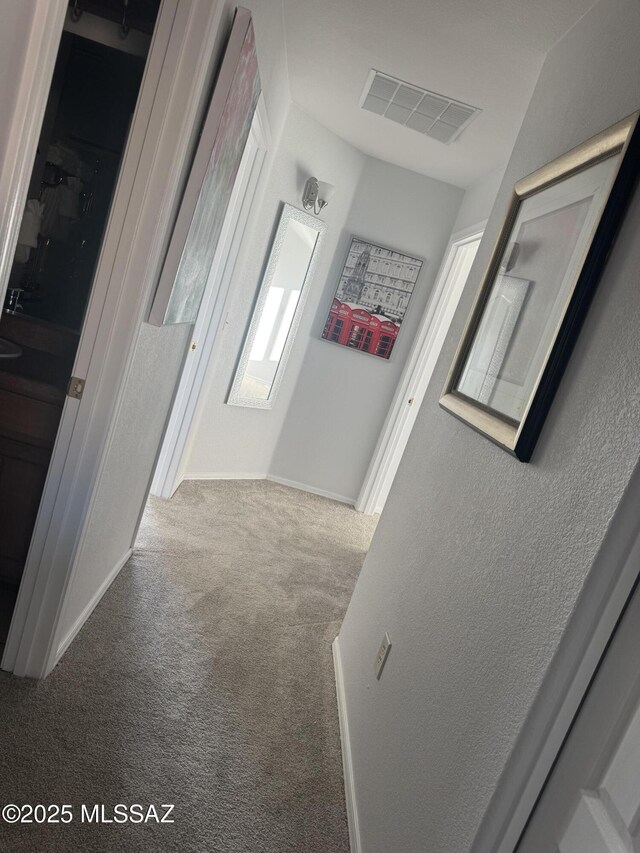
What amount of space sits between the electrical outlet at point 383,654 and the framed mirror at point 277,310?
2434mm

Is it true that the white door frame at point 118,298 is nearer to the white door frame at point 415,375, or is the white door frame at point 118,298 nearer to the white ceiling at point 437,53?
the white ceiling at point 437,53

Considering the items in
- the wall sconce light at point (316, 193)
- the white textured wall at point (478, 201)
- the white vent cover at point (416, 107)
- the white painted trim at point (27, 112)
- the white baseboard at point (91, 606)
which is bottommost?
the white baseboard at point (91, 606)

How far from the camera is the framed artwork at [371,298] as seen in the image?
4395 mm

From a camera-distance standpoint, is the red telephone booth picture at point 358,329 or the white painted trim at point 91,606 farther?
the red telephone booth picture at point 358,329

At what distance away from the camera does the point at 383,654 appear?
1.93 m

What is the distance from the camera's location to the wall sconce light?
395cm

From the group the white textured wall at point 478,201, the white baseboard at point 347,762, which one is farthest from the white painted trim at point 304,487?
the white baseboard at point 347,762

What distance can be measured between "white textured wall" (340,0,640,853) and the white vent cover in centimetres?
93

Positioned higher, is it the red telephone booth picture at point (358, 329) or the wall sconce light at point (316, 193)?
the wall sconce light at point (316, 193)

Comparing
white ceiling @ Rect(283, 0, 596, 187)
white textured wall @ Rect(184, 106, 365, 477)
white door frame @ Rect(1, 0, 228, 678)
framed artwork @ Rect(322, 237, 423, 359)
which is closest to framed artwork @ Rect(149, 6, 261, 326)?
white door frame @ Rect(1, 0, 228, 678)

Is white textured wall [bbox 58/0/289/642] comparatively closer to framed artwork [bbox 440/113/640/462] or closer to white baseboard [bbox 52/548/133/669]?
white baseboard [bbox 52/548/133/669]

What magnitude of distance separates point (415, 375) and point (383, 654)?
9.10 feet

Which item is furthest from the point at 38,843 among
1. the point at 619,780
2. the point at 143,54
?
the point at 143,54

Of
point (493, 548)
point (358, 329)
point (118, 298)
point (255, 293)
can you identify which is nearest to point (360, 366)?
point (358, 329)
